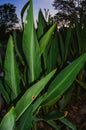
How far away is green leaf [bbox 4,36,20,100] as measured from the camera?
1.02 m

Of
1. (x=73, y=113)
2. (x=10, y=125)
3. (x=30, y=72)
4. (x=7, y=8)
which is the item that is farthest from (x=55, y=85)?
(x=7, y=8)

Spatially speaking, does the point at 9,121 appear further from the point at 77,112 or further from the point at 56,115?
the point at 77,112

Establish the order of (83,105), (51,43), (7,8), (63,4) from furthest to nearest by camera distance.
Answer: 1. (7,8)
2. (63,4)
3. (83,105)
4. (51,43)

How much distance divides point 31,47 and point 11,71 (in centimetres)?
12

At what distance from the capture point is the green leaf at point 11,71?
40.0 inches

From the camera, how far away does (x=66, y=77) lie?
97 cm

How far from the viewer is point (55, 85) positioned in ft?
3.33

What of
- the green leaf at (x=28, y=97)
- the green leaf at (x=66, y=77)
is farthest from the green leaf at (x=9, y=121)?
the green leaf at (x=66, y=77)

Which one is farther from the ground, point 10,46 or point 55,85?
point 10,46

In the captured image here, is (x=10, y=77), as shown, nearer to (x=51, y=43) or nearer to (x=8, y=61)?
(x=8, y=61)

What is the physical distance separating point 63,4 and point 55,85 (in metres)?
26.6

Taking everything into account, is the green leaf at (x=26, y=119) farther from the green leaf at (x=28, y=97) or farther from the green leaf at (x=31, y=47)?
the green leaf at (x=31, y=47)

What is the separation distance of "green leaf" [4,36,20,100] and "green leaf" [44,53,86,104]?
16cm

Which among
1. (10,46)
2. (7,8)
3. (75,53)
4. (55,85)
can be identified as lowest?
(7,8)
